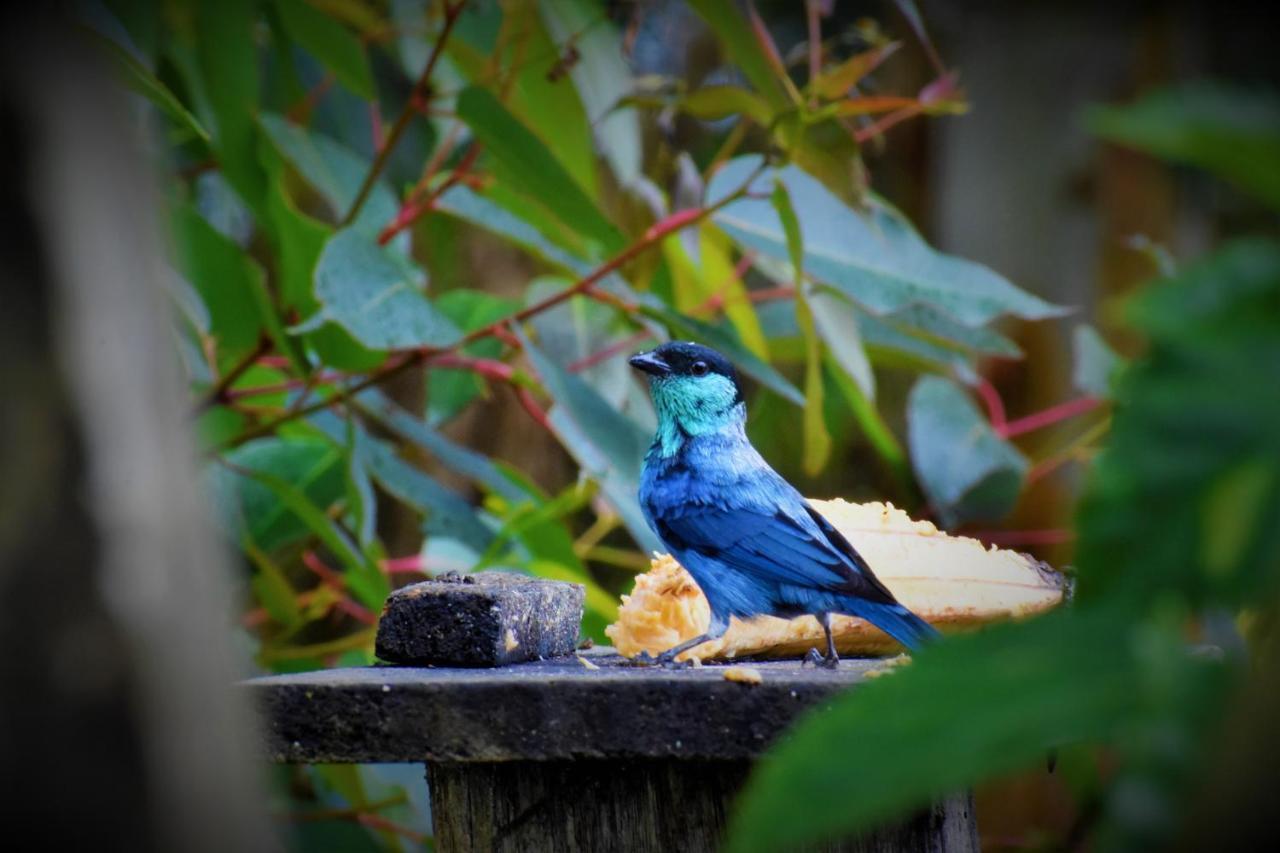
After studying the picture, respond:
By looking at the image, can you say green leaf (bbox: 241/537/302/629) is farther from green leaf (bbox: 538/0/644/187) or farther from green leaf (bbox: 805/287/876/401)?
green leaf (bbox: 805/287/876/401)

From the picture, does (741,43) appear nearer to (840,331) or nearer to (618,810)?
(840,331)

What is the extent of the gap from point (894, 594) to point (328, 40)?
1.17 meters

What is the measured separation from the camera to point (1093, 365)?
2479mm

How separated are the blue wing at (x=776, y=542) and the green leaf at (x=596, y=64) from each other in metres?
0.85

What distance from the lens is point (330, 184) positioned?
2080mm

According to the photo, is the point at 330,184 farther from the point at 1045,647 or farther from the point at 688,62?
the point at 688,62

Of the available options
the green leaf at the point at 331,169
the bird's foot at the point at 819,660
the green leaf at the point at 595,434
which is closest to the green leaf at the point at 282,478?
the green leaf at the point at 331,169

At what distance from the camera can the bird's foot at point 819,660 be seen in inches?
50.7

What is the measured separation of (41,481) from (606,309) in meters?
1.86

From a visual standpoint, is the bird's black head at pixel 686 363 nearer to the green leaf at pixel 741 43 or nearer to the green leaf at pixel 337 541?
the green leaf at pixel 741 43

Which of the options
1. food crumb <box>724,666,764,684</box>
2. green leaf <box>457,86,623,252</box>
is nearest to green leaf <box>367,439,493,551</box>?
green leaf <box>457,86,623,252</box>

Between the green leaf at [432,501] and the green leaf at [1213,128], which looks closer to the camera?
the green leaf at [1213,128]

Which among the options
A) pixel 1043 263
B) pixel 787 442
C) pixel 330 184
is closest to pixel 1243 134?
pixel 330 184

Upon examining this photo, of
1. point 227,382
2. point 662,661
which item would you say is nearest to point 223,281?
point 227,382
